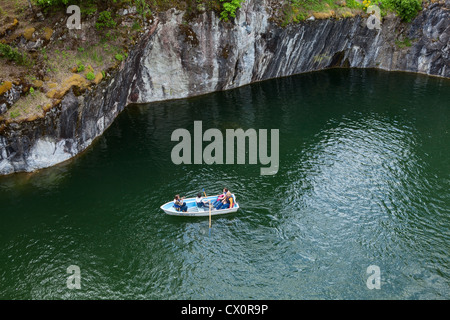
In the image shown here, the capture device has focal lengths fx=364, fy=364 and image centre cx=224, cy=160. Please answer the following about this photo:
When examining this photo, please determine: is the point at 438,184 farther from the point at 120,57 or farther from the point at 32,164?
the point at 32,164

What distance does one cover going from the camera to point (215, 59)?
44.9 meters

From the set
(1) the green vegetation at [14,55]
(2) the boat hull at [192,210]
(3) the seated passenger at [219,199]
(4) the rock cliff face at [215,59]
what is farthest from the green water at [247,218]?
(1) the green vegetation at [14,55]

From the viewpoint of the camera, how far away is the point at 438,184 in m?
31.1

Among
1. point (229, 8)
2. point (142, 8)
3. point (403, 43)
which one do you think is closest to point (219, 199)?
point (142, 8)

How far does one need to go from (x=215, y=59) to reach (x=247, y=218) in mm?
24214

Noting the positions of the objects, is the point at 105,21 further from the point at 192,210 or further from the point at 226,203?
the point at 226,203

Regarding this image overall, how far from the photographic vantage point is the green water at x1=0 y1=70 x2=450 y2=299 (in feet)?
74.0

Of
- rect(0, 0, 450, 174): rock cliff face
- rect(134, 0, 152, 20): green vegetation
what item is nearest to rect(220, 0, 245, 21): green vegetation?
rect(0, 0, 450, 174): rock cliff face

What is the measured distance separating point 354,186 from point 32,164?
27.9 metres

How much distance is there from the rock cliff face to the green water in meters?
2.52

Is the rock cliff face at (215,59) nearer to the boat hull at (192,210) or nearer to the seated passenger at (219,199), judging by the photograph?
the boat hull at (192,210)

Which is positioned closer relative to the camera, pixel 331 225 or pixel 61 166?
pixel 331 225

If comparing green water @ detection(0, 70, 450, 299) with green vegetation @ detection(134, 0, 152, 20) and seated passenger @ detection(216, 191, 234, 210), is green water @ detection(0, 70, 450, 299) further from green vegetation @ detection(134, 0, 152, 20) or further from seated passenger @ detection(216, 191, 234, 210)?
green vegetation @ detection(134, 0, 152, 20)
